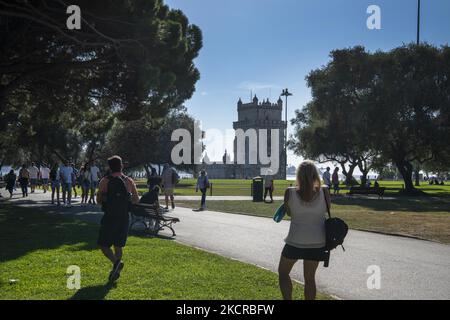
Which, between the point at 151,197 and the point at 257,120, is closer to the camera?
the point at 151,197

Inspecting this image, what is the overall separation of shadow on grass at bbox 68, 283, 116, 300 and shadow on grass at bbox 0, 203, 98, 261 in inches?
106

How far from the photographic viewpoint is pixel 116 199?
23.2ft

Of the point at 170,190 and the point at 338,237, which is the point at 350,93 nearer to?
the point at 170,190

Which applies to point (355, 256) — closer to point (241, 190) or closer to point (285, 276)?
point (285, 276)

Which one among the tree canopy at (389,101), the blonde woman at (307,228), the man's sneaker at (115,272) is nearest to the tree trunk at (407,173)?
the tree canopy at (389,101)

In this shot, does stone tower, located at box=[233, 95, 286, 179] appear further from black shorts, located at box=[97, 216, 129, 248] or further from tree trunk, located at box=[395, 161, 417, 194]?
black shorts, located at box=[97, 216, 129, 248]

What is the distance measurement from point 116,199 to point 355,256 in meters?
4.96

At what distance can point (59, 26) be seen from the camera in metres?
15.3

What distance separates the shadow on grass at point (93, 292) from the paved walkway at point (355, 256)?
2.89 m

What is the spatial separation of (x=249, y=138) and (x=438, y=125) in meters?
122

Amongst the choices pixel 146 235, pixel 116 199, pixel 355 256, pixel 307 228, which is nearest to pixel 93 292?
pixel 116 199

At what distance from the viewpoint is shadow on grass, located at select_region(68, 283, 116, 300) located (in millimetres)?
6020

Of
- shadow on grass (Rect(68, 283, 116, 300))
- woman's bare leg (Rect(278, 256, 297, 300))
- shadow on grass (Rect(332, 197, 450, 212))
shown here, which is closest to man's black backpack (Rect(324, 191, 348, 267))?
woman's bare leg (Rect(278, 256, 297, 300))
